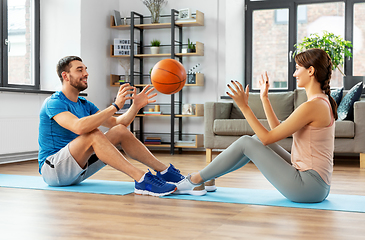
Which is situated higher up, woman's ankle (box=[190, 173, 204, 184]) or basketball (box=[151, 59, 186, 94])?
basketball (box=[151, 59, 186, 94])

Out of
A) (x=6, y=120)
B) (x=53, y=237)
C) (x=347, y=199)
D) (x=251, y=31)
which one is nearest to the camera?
(x=53, y=237)

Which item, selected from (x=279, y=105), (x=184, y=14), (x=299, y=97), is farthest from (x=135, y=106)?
(x=184, y=14)

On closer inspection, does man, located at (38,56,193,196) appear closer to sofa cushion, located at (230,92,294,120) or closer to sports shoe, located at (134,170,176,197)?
sports shoe, located at (134,170,176,197)

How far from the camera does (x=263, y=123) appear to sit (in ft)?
14.5

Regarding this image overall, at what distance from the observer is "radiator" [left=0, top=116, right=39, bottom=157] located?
4.38 meters

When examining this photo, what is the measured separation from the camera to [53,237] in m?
1.71

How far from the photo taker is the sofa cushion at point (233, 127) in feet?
14.4

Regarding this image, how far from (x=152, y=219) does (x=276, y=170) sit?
Result: 0.69 meters

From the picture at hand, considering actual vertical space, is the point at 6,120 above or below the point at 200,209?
above

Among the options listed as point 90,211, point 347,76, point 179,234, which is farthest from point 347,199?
Answer: point 347,76

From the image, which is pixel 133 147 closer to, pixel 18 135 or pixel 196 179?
pixel 196 179

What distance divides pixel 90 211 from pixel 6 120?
2.62 metres

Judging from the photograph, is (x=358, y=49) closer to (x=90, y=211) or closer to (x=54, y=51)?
(x=54, y=51)

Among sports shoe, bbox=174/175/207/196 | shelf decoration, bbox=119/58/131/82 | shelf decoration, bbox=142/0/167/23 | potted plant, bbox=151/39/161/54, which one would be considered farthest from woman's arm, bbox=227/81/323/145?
shelf decoration, bbox=119/58/131/82
